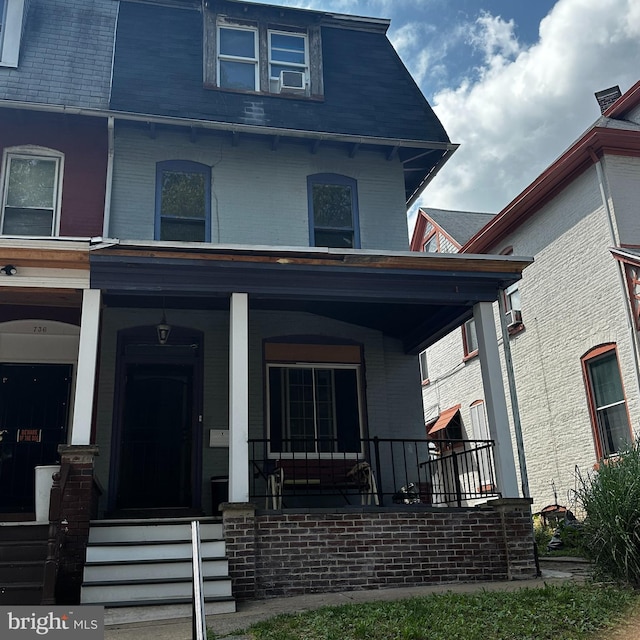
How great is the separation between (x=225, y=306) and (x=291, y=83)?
4.22 m

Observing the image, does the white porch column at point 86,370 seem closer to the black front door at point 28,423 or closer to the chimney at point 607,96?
the black front door at point 28,423

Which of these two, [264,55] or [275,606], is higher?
[264,55]

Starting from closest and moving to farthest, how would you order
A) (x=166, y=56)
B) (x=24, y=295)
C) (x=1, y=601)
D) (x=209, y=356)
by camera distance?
1. (x=1, y=601)
2. (x=24, y=295)
3. (x=209, y=356)
4. (x=166, y=56)

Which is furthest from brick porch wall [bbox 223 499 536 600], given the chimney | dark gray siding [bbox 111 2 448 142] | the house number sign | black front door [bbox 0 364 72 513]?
the chimney

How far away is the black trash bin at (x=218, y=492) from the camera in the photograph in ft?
31.4

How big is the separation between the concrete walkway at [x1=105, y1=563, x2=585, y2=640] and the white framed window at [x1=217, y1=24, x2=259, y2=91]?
26.3 ft

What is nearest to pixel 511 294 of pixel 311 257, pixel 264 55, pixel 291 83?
pixel 291 83

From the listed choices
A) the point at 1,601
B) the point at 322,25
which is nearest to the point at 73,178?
the point at 322,25

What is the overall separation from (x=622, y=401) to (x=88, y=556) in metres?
9.20

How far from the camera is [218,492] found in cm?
962

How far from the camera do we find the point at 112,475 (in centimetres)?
951

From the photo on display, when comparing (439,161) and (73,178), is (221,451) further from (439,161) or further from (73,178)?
(439,161)

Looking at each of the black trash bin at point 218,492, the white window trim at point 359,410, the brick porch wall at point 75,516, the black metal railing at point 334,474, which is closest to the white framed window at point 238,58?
the white window trim at point 359,410

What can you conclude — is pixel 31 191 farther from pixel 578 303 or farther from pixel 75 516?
pixel 578 303
